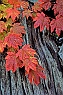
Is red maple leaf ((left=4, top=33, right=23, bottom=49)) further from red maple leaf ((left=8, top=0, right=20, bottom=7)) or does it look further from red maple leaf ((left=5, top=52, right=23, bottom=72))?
red maple leaf ((left=8, top=0, right=20, bottom=7))

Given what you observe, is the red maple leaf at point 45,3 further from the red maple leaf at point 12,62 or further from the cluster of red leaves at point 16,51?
the red maple leaf at point 12,62

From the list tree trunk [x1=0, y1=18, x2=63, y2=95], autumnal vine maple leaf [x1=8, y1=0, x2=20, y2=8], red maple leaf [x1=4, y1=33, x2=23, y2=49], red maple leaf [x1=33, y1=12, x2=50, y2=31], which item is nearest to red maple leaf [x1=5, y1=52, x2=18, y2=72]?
red maple leaf [x1=4, y1=33, x2=23, y2=49]

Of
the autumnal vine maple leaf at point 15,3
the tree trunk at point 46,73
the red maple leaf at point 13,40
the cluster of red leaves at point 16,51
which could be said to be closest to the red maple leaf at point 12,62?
the cluster of red leaves at point 16,51

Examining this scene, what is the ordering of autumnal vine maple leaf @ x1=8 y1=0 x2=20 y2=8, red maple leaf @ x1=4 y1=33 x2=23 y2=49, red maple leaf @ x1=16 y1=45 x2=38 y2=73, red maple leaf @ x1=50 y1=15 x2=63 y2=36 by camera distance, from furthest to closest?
1. autumnal vine maple leaf @ x1=8 y1=0 x2=20 y2=8
2. red maple leaf @ x1=50 y1=15 x2=63 y2=36
3. red maple leaf @ x1=4 y1=33 x2=23 y2=49
4. red maple leaf @ x1=16 y1=45 x2=38 y2=73

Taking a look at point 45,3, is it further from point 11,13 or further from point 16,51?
point 16,51

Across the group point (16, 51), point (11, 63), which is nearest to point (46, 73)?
point (16, 51)

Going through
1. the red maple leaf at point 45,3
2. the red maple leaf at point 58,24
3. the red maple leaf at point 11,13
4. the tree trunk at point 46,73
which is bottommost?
the tree trunk at point 46,73
